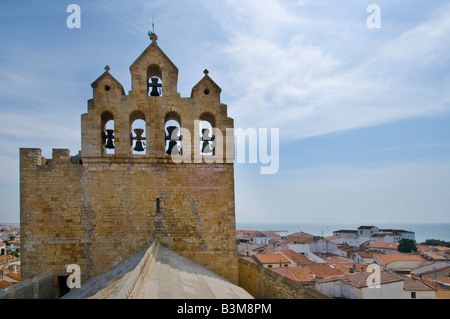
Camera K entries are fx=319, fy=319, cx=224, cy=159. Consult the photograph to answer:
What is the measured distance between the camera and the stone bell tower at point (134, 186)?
10367mm

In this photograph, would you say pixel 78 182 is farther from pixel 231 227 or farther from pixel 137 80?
pixel 231 227

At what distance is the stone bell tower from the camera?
34.0 feet

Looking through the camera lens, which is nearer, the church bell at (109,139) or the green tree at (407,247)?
the church bell at (109,139)

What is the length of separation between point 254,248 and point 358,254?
981 inches

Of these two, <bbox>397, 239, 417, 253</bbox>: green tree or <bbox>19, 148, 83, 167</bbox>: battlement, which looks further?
<bbox>397, 239, 417, 253</bbox>: green tree

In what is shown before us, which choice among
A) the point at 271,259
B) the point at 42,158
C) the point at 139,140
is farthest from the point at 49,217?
the point at 271,259

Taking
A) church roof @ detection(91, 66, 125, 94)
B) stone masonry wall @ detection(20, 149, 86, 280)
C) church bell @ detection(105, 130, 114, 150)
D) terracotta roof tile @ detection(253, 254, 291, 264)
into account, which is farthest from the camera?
terracotta roof tile @ detection(253, 254, 291, 264)

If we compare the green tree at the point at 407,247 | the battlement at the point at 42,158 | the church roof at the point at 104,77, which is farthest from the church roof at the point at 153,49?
the green tree at the point at 407,247

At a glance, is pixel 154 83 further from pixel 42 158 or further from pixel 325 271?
pixel 325 271

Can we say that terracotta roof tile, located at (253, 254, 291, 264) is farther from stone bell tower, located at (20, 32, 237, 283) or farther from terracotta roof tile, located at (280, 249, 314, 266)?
stone bell tower, located at (20, 32, 237, 283)

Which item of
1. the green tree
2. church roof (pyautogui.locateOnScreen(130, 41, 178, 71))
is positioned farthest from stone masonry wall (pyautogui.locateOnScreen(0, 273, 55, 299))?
the green tree

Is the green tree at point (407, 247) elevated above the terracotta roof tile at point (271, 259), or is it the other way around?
the terracotta roof tile at point (271, 259)

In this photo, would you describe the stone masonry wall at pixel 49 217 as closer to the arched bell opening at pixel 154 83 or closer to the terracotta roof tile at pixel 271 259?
the arched bell opening at pixel 154 83
